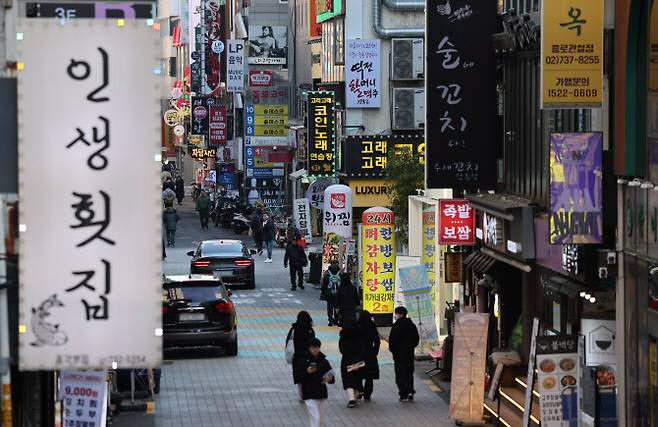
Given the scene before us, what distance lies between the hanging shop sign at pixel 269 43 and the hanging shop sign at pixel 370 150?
3337 cm

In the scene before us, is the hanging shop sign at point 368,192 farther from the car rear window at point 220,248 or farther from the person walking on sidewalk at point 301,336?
the person walking on sidewalk at point 301,336

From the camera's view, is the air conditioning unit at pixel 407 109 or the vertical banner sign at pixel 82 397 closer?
the vertical banner sign at pixel 82 397

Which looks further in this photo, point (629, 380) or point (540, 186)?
point (540, 186)

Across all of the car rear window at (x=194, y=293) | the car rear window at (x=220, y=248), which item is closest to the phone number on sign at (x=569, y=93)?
the car rear window at (x=194, y=293)

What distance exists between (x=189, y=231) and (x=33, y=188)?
203 feet

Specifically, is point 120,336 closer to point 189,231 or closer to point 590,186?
point 590,186

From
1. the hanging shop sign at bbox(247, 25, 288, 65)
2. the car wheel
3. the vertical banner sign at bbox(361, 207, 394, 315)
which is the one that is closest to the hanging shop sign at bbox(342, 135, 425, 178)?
the vertical banner sign at bbox(361, 207, 394, 315)

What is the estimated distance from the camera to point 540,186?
24.7m

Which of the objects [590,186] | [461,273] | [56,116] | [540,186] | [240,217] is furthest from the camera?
[240,217]

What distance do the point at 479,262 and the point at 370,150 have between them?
74.0 feet

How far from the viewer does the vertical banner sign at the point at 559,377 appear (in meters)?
18.7

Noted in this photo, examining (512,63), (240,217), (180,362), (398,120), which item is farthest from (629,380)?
(240,217)

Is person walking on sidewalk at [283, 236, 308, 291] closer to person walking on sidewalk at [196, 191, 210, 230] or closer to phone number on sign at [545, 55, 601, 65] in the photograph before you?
phone number on sign at [545, 55, 601, 65]

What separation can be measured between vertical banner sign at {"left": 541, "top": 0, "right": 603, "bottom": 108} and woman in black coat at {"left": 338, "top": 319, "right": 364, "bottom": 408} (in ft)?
22.1
